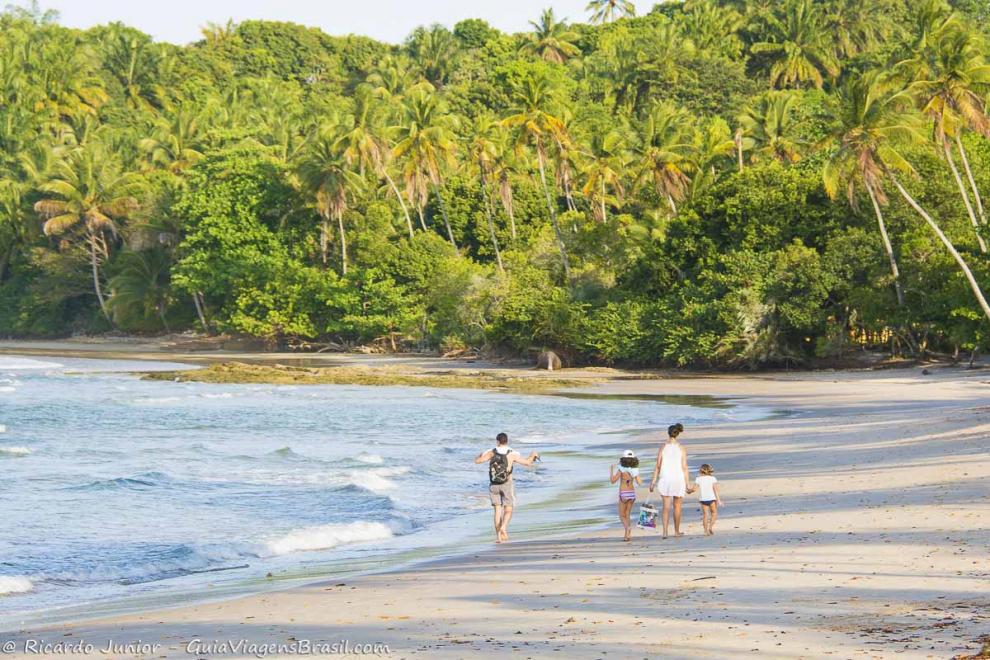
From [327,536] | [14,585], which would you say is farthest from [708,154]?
→ [14,585]

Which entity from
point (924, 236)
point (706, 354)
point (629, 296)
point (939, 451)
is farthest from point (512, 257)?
point (939, 451)

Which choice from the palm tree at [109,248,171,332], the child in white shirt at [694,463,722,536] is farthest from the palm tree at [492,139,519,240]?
the child in white shirt at [694,463,722,536]

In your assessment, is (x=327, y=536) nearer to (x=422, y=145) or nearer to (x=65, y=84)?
(x=422, y=145)

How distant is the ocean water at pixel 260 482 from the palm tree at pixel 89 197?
127 ft

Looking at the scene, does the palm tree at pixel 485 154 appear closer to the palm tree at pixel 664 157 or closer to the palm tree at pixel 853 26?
the palm tree at pixel 664 157

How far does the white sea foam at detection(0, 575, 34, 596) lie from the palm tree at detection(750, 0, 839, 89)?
237ft

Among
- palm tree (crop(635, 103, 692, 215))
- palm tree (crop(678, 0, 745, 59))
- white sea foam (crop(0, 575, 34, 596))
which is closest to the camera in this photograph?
white sea foam (crop(0, 575, 34, 596))

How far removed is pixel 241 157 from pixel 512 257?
68.6 ft

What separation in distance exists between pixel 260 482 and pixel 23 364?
1536 inches

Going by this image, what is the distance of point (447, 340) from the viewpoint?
187 ft

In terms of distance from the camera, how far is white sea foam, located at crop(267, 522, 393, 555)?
14469 millimetres

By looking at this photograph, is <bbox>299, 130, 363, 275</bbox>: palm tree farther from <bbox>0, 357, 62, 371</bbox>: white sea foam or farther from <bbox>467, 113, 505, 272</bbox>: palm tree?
<bbox>0, 357, 62, 371</bbox>: white sea foam

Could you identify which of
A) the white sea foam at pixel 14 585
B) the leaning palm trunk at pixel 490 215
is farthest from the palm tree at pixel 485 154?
the white sea foam at pixel 14 585

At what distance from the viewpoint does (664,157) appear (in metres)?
53.3
